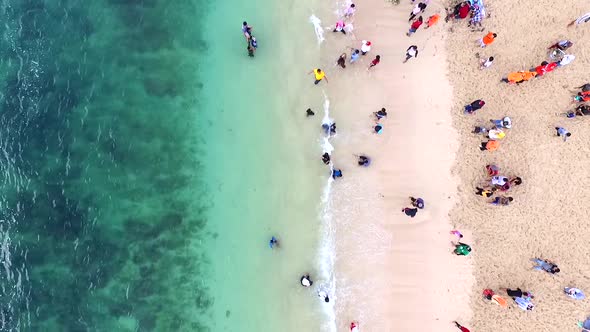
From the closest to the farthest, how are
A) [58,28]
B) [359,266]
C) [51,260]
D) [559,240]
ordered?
[559,240] → [359,266] → [51,260] → [58,28]

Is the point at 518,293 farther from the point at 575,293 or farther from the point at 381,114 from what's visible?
the point at 381,114

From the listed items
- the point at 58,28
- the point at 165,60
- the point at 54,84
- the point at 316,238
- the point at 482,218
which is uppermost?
the point at 58,28

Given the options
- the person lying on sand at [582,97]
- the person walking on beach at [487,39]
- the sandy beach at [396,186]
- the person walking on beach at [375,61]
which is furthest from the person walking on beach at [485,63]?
the person walking on beach at [375,61]

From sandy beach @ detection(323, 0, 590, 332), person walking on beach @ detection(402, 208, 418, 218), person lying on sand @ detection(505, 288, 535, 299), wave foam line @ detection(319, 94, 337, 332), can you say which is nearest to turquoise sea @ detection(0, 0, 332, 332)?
wave foam line @ detection(319, 94, 337, 332)

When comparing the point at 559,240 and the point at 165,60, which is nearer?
the point at 559,240

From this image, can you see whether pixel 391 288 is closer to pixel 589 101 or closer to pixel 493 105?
pixel 493 105

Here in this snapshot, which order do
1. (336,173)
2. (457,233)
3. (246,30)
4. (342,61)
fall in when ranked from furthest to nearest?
(246,30) < (342,61) < (336,173) < (457,233)

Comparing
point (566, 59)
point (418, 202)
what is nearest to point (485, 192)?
point (418, 202)

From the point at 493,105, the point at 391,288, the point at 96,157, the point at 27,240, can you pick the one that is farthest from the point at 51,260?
the point at 493,105
